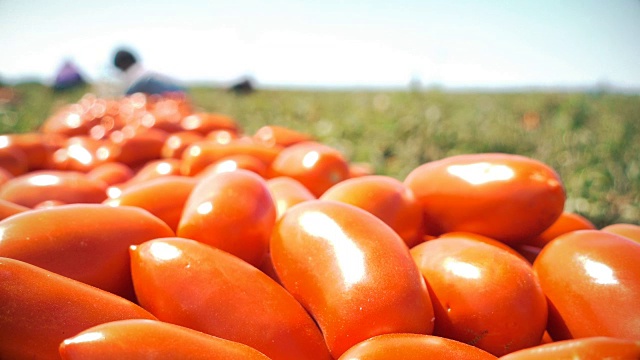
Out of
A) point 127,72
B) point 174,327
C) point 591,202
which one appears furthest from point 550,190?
point 127,72

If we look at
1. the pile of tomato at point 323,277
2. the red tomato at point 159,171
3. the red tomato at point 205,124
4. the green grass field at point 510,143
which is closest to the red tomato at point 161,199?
the pile of tomato at point 323,277

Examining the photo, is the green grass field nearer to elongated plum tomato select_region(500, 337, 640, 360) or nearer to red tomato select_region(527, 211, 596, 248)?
red tomato select_region(527, 211, 596, 248)

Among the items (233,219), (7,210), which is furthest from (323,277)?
(7,210)

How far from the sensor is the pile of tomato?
35.2 inches

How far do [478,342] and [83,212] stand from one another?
103cm

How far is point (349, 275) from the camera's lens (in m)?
1.06

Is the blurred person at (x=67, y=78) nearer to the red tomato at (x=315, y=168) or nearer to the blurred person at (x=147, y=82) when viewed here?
the blurred person at (x=147, y=82)

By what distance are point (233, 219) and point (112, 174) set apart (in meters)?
1.42

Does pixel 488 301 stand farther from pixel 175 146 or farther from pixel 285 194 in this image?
pixel 175 146

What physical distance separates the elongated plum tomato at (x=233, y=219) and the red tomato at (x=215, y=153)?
963mm

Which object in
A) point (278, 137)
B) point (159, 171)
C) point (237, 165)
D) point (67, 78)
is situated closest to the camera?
point (237, 165)

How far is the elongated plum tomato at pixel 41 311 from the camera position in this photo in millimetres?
868

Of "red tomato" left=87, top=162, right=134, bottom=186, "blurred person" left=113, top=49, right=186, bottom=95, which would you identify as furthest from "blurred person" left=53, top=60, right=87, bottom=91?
"red tomato" left=87, top=162, right=134, bottom=186

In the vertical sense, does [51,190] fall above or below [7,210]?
below
